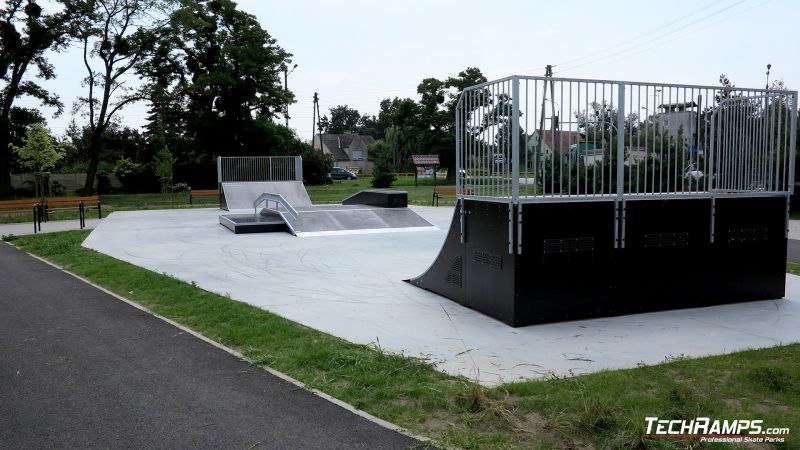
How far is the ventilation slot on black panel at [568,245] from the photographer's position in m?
6.85

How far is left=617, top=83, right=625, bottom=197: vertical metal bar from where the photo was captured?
7.29 m

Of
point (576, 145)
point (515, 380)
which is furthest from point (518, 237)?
point (515, 380)

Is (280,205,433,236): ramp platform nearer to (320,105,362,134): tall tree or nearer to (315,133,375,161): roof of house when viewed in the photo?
(315,133,375,161): roof of house

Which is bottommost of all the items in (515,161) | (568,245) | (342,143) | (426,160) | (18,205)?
(18,205)

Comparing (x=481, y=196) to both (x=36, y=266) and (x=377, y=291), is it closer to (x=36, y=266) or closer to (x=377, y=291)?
(x=377, y=291)

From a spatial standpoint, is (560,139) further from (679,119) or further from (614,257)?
(679,119)

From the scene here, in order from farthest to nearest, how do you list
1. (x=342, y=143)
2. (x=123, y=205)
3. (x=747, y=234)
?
(x=342, y=143), (x=123, y=205), (x=747, y=234)

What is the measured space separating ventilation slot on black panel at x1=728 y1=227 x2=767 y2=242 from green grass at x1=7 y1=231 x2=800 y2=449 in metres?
2.52

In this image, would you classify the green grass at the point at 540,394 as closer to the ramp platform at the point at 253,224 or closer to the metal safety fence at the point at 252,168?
the ramp platform at the point at 253,224

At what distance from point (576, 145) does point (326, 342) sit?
3.62 metres

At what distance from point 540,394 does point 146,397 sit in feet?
9.46

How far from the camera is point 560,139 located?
7.13m

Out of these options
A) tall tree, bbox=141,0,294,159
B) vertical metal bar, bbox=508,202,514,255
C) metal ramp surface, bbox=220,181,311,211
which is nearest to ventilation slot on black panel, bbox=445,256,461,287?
vertical metal bar, bbox=508,202,514,255

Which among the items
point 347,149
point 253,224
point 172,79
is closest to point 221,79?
point 172,79
